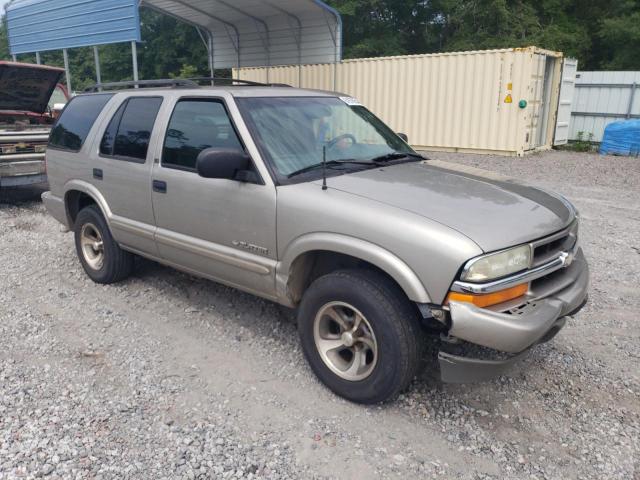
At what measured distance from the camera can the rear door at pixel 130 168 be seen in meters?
4.43

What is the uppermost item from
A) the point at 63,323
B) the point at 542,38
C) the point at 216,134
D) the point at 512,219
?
the point at 542,38

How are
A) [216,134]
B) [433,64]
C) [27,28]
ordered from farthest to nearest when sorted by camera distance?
1. [27,28]
2. [433,64]
3. [216,134]

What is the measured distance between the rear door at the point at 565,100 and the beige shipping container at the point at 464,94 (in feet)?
0.82

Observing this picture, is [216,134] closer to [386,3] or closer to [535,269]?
[535,269]

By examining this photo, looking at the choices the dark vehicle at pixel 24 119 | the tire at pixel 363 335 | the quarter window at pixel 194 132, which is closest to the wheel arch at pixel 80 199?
the quarter window at pixel 194 132

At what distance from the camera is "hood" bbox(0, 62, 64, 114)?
8781 millimetres

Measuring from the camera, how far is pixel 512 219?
3021 mm

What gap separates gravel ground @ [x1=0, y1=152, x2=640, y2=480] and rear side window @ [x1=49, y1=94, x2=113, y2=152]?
147 cm

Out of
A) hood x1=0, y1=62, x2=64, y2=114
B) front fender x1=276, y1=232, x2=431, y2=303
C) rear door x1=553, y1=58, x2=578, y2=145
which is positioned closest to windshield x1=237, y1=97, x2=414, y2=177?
front fender x1=276, y1=232, x2=431, y2=303

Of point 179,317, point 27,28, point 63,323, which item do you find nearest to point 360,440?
point 179,317

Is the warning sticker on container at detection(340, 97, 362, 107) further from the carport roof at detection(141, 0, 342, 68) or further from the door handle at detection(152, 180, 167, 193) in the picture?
the carport roof at detection(141, 0, 342, 68)

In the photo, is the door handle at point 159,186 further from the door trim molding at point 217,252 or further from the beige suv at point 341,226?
the door trim molding at point 217,252

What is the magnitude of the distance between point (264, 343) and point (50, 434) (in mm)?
1570

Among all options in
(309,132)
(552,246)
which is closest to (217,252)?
(309,132)
